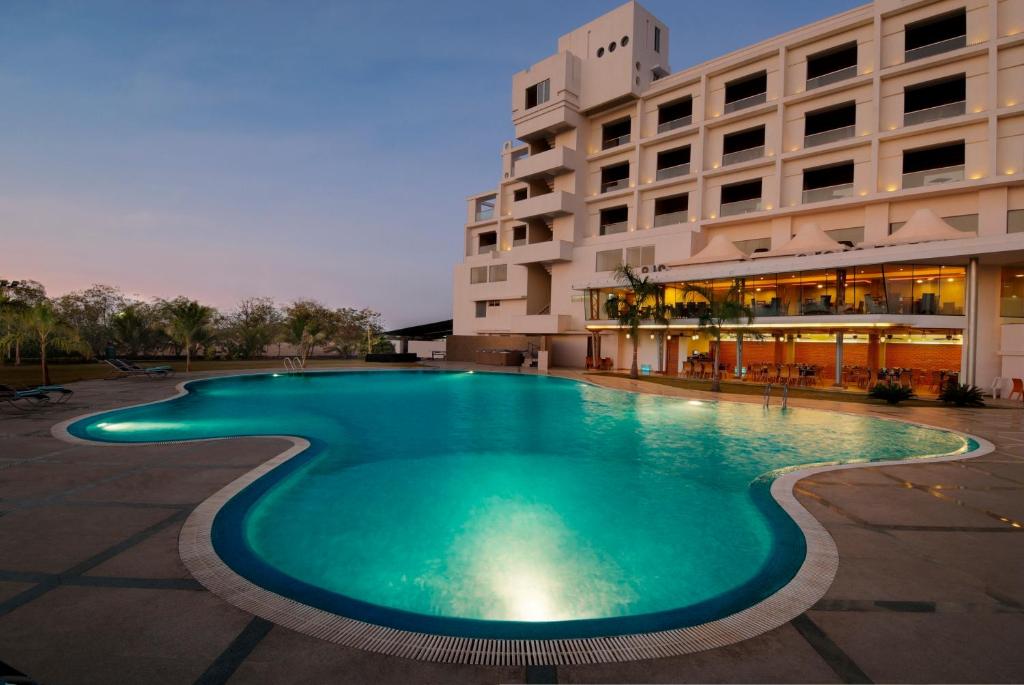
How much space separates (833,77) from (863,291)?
40.8 ft

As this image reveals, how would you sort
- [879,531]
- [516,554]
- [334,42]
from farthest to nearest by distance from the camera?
[334,42], [516,554], [879,531]

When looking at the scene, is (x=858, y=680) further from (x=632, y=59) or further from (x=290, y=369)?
(x=632, y=59)

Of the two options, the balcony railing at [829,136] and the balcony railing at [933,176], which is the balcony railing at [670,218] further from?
the balcony railing at [933,176]

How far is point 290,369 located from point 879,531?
25.6 m

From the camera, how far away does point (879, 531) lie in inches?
174

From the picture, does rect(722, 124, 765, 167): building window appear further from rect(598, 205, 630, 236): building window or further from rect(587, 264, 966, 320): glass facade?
rect(587, 264, 966, 320): glass facade

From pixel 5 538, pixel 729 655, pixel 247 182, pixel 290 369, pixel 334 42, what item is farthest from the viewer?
pixel 247 182

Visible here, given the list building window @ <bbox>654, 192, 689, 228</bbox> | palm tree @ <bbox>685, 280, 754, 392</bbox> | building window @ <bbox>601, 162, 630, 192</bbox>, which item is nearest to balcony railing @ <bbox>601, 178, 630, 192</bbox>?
building window @ <bbox>601, 162, 630, 192</bbox>

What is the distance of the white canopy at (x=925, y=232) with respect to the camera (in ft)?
58.4

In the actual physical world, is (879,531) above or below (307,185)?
below

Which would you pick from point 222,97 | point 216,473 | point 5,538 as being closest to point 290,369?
point 222,97

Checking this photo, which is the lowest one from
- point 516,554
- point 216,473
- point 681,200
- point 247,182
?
point 516,554

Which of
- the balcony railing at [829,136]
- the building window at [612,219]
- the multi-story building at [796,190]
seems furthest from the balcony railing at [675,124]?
the balcony railing at [829,136]

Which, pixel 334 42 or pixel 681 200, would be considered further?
pixel 334 42
